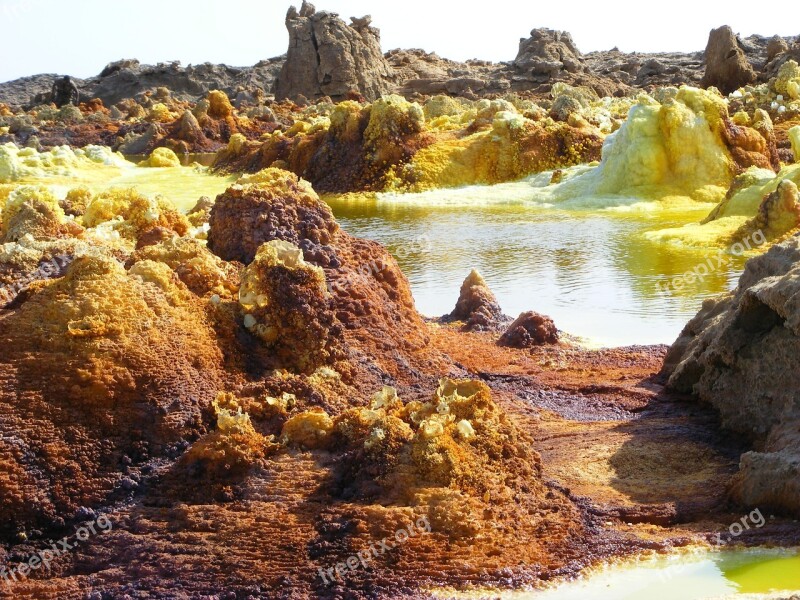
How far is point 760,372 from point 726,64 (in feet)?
72.1

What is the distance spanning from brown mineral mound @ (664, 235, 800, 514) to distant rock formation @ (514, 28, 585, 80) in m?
29.5

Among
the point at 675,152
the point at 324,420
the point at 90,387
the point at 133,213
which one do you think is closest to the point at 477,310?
the point at 133,213

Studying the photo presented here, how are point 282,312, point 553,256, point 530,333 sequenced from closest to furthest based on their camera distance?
1. point 282,312
2. point 530,333
3. point 553,256

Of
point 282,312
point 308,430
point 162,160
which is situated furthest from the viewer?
point 162,160

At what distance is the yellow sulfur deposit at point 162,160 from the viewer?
19.3m

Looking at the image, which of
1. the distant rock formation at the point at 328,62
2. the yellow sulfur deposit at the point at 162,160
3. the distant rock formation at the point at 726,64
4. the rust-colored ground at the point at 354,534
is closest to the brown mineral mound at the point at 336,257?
the rust-colored ground at the point at 354,534

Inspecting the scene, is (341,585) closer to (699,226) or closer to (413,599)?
(413,599)

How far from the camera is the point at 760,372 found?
3824mm

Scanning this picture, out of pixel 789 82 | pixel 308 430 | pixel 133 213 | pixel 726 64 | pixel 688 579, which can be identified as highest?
pixel 726 64

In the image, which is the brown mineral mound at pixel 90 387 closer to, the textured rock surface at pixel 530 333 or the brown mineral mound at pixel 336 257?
the brown mineral mound at pixel 336 257

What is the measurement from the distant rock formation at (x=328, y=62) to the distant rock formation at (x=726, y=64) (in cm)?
987

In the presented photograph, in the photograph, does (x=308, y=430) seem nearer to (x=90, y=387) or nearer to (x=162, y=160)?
(x=90, y=387)

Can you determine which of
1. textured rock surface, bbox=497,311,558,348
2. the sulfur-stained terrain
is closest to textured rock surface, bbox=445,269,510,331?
the sulfur-stained terrain

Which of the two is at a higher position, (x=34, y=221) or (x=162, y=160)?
(x=162, y=160)
